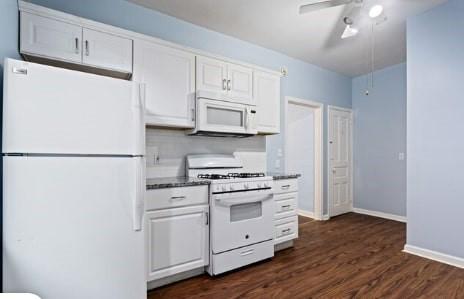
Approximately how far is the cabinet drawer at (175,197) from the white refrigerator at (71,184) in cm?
42

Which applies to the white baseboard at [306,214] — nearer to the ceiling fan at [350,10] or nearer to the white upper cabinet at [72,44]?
the ceiling fan at [350,10]

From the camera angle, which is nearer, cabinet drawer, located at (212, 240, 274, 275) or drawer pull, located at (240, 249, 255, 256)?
cabinet drawer, located at (212, 240, 274, 275)

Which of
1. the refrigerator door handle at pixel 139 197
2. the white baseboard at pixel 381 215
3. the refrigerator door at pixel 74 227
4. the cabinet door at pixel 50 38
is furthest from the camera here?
the white baseboard at pixel 381 215

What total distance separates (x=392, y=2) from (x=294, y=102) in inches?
71.1

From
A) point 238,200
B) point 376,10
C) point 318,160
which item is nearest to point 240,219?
point 238,200

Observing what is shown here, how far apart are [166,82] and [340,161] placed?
374cm

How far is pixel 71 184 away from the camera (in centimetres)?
143

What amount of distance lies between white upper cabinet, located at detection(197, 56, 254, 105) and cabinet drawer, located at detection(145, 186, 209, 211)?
3.61ft

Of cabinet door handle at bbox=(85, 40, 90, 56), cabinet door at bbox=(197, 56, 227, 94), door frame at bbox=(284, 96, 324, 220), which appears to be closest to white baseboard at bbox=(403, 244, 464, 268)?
door frame at bbox=(284, 96, 324, 220)

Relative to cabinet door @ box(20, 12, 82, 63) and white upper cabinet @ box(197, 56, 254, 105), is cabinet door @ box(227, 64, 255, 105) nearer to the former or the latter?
white upper cabinet @ box(197, 56, 254, 105)

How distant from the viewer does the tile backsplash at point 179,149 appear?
2701mm

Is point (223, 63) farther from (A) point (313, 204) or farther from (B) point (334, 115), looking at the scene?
(A) point (313, 204)

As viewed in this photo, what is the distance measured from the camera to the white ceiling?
2.67m

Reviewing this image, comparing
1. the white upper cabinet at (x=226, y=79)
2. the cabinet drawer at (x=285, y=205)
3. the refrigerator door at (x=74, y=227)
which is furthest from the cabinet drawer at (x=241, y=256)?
the white upper cabinet at (x=226, y=79)
